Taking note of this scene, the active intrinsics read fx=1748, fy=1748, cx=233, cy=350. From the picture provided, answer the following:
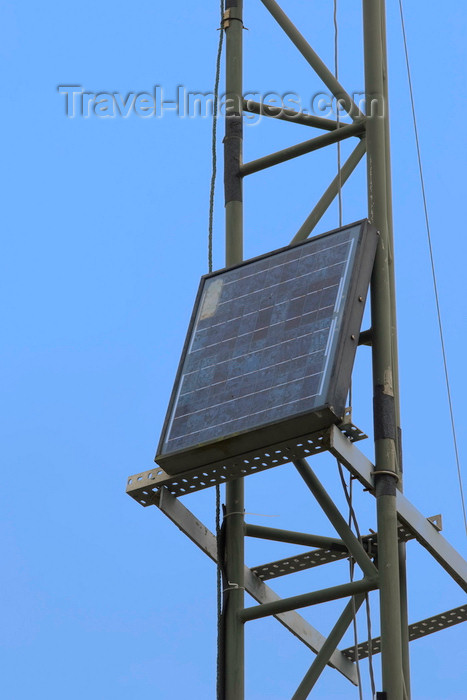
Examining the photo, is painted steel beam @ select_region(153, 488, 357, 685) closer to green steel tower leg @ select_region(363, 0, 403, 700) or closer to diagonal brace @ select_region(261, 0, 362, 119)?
green steel tower leg @ select_region(363, 0, 403, 700)

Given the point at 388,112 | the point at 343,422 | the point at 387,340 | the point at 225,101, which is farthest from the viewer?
the point at 225,101

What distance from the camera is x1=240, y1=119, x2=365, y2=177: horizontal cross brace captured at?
44.6ft

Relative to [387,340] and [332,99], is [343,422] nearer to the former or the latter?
[387,340]

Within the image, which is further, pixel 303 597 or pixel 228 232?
pixel 228 232

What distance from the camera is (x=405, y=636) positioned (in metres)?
12.8

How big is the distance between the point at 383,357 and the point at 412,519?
1.18 meters

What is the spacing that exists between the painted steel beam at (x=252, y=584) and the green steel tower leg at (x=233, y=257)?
18cm

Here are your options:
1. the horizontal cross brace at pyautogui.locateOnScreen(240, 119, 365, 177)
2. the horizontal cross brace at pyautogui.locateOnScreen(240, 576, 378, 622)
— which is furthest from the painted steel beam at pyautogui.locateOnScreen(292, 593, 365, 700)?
the horizontal cross brace at pyautogui.locateOnScreen(240, 119, 365, 177)

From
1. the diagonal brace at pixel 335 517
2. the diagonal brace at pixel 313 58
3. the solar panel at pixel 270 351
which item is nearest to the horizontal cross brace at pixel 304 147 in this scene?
the diagonal brace at pixel 313 58

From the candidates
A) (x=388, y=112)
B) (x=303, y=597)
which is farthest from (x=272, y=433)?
(x=388, y=112)

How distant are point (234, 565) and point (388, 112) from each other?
370 centimetres

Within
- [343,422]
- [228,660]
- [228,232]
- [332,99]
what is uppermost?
[332,99]

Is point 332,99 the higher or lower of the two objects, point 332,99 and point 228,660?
the higher

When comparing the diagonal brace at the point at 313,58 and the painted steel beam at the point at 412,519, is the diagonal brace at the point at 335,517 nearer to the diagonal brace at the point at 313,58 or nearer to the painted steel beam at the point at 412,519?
the painted steel beam at the point at 412,519
